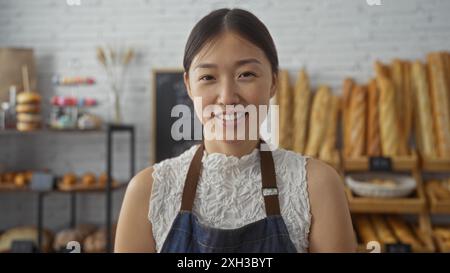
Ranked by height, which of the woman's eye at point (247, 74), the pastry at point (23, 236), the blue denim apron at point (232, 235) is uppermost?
the woman's eye at point (247, 74)

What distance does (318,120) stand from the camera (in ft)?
5.48

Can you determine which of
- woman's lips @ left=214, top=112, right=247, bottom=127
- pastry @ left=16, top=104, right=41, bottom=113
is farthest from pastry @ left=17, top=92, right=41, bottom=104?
woman's lips @ left=214, top=112, right=247, bottom=127

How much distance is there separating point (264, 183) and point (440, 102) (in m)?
1.29

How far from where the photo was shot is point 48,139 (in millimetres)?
1988

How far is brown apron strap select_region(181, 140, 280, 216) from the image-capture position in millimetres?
574

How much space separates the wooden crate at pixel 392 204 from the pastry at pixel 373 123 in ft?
0.67

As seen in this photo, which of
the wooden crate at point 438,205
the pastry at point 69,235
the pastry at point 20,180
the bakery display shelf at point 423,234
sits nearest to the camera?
the bakery display shelf at point 423,234

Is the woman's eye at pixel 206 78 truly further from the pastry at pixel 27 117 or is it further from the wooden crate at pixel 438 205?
the pastry at pixel 27 117

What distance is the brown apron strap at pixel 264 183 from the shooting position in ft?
1.88

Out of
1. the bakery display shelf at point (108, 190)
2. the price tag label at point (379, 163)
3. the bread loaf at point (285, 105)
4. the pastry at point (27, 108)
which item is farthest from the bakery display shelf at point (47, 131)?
the price tag label at point (379, 163)

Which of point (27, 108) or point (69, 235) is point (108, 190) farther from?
point (27, 108)
